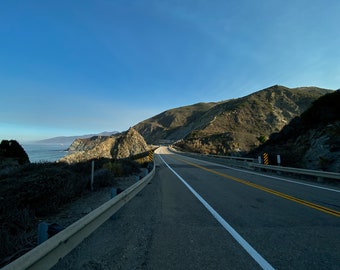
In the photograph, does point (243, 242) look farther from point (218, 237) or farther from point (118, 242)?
point (118, 242)

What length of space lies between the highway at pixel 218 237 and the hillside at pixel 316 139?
12.9 m

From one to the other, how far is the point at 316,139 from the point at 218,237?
21.3m

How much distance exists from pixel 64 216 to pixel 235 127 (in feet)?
321

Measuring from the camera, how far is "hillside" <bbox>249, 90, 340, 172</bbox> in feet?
62.7

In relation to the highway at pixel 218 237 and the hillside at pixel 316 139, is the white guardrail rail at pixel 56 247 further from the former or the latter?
the hillside at pixel 316 139

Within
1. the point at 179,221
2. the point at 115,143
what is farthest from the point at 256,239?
the point at 115,143

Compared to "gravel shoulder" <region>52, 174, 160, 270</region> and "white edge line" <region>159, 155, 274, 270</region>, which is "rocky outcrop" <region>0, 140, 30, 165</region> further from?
"white edge line" <region>159, 155, 274, 270</region>

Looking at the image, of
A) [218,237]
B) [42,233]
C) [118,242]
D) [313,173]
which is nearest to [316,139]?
[313,173]

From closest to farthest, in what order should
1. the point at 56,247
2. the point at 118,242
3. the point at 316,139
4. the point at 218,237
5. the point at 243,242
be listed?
1. the point at 56,247
2. the point at 243,242
3. the point at 118,242
4. the point at 218,237
5. the point at 316,139

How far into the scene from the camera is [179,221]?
5.94 m

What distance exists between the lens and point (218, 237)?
4773mm

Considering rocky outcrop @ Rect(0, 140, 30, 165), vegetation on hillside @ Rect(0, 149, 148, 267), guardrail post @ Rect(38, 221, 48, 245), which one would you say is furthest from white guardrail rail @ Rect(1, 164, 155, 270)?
rocky outcrop @ Rect(0, 140, 30, 165)

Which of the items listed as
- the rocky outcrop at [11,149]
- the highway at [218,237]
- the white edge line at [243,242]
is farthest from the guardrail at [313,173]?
the rocky outcrop at [11,149]

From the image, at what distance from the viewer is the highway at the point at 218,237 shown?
12.2ft
